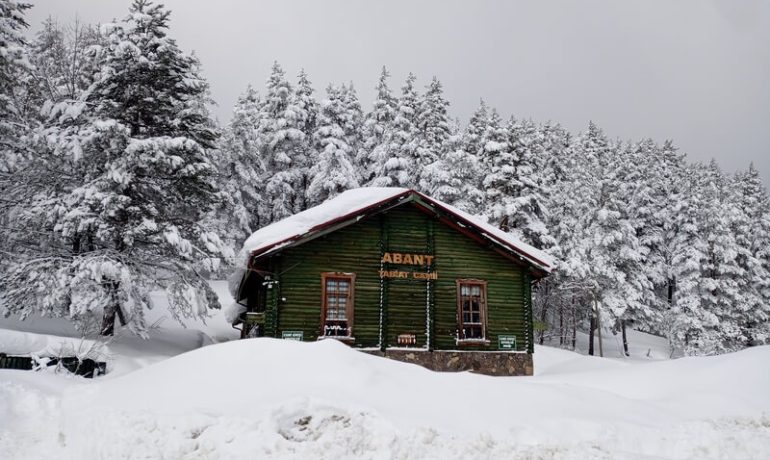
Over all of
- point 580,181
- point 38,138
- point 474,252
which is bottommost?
point 474,252

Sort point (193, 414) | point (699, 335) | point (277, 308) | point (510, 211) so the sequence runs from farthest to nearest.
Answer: point (699, 335), point (510, 211), point (277, 308), point (193, 414)

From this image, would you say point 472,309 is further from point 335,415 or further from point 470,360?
point 335,415

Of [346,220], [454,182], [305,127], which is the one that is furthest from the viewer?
[305,127]

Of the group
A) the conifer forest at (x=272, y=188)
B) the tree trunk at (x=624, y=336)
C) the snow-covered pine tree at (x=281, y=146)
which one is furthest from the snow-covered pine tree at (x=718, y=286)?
the snow-covered pine tree at (x=281, y=146)

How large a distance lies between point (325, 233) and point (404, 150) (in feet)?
61.8

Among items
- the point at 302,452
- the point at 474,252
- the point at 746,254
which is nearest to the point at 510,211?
the point at 474,252

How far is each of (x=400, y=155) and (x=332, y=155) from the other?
180 inches

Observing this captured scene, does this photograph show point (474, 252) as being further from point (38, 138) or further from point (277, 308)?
point (38, 138)

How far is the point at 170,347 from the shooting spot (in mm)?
20547

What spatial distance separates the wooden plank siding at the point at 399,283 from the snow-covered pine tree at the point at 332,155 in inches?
639

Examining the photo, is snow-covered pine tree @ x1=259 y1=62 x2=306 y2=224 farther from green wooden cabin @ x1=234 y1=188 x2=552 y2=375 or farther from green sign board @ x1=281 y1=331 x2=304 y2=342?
green sign board @ x1=281 y1=331 x2=304 y2=342

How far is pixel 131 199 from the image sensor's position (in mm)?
17219

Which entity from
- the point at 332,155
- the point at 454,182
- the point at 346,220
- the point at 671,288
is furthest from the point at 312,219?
the point at 671,288

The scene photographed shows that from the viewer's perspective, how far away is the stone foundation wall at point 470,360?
1864 cm
